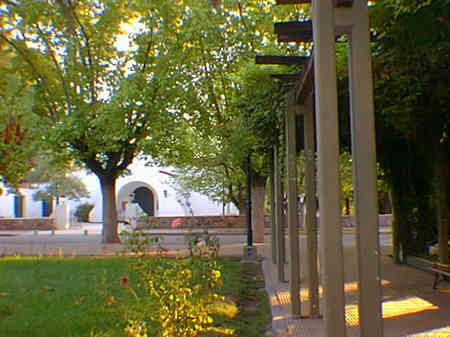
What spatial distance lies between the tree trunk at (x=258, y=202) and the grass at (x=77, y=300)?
256 inches

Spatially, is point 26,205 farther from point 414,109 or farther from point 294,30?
point 294,30

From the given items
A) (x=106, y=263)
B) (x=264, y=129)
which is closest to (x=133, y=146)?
(x=106, y=263)

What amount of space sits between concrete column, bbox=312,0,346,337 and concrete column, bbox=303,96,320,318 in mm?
2392

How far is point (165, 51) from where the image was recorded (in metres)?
19.0

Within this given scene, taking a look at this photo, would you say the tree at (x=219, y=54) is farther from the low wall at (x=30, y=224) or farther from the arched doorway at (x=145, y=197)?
the arched doorway at (x=145, y=197)

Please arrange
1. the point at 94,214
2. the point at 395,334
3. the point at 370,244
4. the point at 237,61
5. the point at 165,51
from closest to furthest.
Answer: the point at 370,244
the point at 395,334
the point at 237,61
the point at 165,51
the point at 94,214

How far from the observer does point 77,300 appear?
787 centimetres

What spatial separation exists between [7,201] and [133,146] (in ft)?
107

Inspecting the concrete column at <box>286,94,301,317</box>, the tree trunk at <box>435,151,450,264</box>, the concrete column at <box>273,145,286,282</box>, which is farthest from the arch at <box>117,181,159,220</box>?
the concrete column at <box>286,94,301,317</box>

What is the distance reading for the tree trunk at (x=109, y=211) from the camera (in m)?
20.8

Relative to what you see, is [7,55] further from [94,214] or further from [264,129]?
[94,214]

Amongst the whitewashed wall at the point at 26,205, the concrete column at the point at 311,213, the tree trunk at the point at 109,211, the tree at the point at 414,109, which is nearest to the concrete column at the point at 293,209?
the concrete column at the point at 311,213

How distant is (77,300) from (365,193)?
558 centimetres

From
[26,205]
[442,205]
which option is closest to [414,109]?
[442,205]
